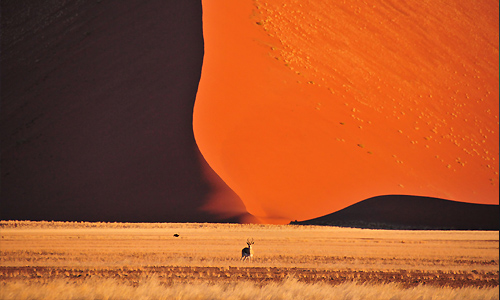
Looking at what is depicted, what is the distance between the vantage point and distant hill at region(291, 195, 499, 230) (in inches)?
896

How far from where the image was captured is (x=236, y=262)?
13.6 metres

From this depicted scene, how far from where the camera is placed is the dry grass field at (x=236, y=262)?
31.0 feet

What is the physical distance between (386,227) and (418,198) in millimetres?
1748

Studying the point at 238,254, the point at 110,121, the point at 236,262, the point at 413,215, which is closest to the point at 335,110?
the point at 413,215

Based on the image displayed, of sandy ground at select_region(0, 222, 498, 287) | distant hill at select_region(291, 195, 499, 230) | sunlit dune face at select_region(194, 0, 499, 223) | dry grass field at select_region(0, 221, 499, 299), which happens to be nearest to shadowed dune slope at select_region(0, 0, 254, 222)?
sunlit dune face at select_region(194, 0, 499, 223)

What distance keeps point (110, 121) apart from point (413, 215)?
36.6 feet

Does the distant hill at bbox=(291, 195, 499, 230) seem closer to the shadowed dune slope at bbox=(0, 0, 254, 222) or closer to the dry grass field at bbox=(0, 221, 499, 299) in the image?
the dry grass field at bbox=(0, 221, 499, 299)

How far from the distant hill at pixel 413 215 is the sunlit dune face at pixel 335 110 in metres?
0.37

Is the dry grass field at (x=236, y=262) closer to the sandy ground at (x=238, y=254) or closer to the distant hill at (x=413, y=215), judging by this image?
the sandy ground at (x=238, y=254)

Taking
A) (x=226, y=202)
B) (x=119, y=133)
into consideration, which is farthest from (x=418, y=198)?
(x=119, y=133)

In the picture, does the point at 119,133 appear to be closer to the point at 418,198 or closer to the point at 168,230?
the point at 168,230

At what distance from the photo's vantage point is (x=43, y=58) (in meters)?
29.9

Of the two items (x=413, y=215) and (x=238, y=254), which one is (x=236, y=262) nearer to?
(x=238, y=254)

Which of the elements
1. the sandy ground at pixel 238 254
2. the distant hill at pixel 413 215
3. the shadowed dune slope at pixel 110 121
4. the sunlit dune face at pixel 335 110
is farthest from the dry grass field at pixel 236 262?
the sunlit dune face at pixel 335 110
